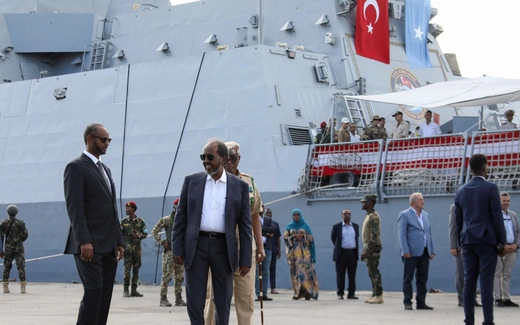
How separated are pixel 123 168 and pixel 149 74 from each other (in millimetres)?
1793

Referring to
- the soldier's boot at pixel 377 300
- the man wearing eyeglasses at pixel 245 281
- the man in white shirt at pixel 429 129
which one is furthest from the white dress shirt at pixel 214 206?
the man in white shirt at pixel 429 129

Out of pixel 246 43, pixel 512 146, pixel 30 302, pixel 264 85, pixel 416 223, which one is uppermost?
pixel 246 43

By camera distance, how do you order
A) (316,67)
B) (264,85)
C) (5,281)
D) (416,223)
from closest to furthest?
(416,223) → (5,281) → (264,85) → (316,67)

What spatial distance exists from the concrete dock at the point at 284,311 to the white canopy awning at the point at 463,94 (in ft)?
9.12

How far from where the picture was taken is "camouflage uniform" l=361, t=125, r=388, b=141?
13383mm

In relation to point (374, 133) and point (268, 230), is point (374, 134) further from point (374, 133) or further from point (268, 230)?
point (268, 230)

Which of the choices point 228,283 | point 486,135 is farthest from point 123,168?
point 228,283

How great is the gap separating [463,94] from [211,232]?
7.62 metres

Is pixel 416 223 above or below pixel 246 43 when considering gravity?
below

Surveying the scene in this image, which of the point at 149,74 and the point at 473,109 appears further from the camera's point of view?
the point at 473,109

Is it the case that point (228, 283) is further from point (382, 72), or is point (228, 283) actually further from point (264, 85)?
point (382, 72)

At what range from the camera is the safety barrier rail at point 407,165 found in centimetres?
1189

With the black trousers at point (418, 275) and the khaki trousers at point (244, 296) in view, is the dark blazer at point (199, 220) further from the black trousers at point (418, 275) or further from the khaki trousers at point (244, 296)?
the black trousers at point (418, 275)

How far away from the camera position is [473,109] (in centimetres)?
1766
